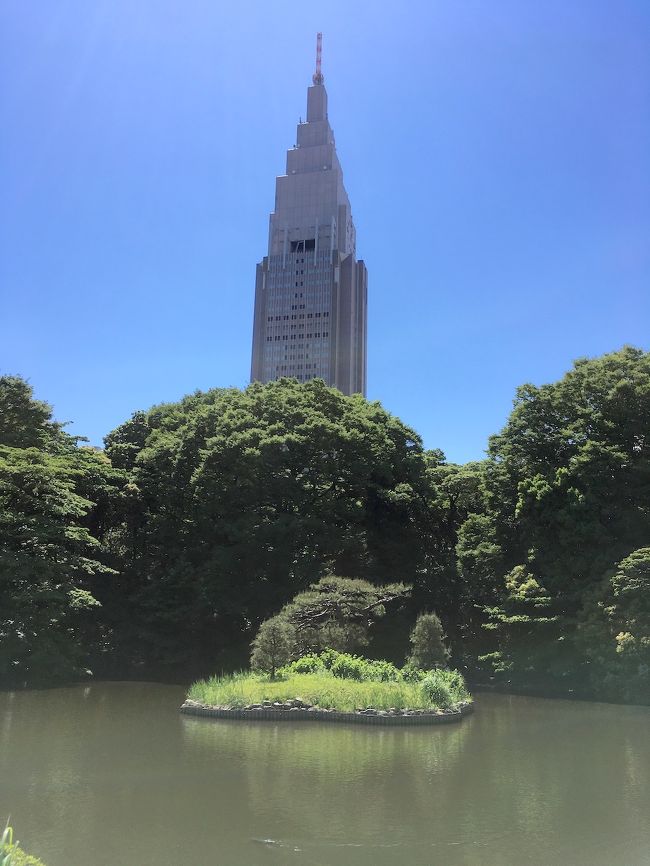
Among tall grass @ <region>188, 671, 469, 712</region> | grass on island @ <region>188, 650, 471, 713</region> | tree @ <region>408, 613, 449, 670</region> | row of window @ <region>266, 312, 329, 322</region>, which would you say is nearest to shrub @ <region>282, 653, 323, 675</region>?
grass on island @ <region>188, 650, 471, 713</region>

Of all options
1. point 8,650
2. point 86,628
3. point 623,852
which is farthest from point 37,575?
point 623,852

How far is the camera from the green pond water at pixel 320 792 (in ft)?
19.3

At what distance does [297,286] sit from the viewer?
8025cm

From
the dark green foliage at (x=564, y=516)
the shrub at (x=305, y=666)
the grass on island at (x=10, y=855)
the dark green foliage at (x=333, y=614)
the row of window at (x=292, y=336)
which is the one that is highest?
the row of window at (x=292, y=336)

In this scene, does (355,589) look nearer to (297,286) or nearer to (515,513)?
(515,513)

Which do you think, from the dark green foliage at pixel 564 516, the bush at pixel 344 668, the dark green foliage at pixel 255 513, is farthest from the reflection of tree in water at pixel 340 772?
the dark green foliage at pixel 255 513

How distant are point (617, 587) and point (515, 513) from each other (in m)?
4.86

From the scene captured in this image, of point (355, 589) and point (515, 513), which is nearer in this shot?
point (355, 589)

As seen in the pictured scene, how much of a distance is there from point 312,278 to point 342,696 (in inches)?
→ 2798

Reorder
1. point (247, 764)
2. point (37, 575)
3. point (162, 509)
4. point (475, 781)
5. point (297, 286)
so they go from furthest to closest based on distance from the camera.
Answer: point (297, 286) → point (162, 509) → point (37, 575) → point (247, 764) → point (475, 781)

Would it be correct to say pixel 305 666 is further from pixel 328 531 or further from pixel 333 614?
pixel 328 531

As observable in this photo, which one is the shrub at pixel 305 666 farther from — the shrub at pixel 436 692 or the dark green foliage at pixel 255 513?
the dark green foliage at pixel 255 513

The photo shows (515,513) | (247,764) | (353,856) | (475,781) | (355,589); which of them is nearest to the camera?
(353,856)

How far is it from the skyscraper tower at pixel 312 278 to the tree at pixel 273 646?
200 feet
